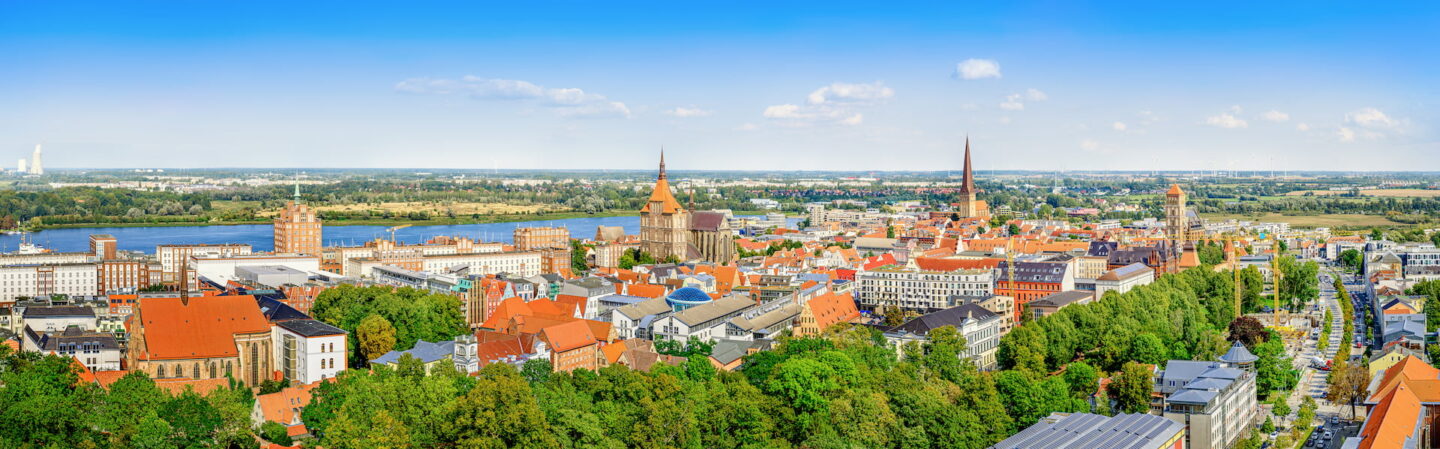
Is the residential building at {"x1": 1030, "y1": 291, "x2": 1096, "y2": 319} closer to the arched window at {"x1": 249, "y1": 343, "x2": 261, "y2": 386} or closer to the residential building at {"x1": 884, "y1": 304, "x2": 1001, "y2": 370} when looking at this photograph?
the residential building at {"x1": 884, "y1": 304, "x2": 1001, "y2": 370}

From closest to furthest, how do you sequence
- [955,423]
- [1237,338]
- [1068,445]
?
[1068,445]
[955,423]
[1237,338]

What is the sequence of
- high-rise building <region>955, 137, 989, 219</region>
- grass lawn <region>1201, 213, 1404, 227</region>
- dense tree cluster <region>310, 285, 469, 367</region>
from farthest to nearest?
grass lawn <region>1201, 213, 1404, 227</region> → high-rise building <region>955, 137, 989, 219</region> → dense tree cluster <region>310, 285, 469, 367</region>

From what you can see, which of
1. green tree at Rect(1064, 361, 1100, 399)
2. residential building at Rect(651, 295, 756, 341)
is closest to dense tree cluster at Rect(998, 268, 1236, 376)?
green tree at Rect(1064, 361, 1100, 399)

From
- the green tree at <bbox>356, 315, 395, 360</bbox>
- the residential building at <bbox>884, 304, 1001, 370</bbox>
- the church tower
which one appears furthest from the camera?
the church tower

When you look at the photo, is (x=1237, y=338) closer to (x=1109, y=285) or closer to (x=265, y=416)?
(x=1109, y=285)

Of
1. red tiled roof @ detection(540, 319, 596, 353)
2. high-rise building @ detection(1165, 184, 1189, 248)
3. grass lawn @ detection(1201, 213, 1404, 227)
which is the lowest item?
red tiled roof @ detection(540, 319, 596, 353)

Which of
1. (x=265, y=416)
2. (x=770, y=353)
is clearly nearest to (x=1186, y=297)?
(x=770, y=353)
